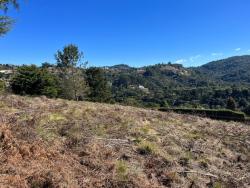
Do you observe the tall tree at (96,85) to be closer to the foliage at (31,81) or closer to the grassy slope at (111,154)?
the foliage at (31,81)

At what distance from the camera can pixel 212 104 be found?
11212cm

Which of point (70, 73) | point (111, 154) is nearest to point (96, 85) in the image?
point (70, 73)

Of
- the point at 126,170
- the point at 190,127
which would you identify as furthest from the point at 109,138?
the point at 190,127

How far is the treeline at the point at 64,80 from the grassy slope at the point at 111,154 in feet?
59.1

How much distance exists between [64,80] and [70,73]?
4.03ft

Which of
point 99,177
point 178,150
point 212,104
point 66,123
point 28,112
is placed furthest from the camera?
point 212,104

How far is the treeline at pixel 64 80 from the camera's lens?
1166 inches

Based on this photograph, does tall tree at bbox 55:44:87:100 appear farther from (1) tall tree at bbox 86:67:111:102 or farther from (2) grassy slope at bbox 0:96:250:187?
(2) grassy slope at bbox 0:96:250:187

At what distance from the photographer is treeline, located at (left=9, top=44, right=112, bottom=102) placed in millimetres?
29609

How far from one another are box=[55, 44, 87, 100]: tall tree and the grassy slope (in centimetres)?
2522

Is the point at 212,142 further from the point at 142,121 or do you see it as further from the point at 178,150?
the point at 142,121

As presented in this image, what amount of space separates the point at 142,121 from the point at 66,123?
409cm

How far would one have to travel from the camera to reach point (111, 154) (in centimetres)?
801

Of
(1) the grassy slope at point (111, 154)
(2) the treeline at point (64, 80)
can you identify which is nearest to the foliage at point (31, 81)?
(2) the treeline at point (64, 80)
